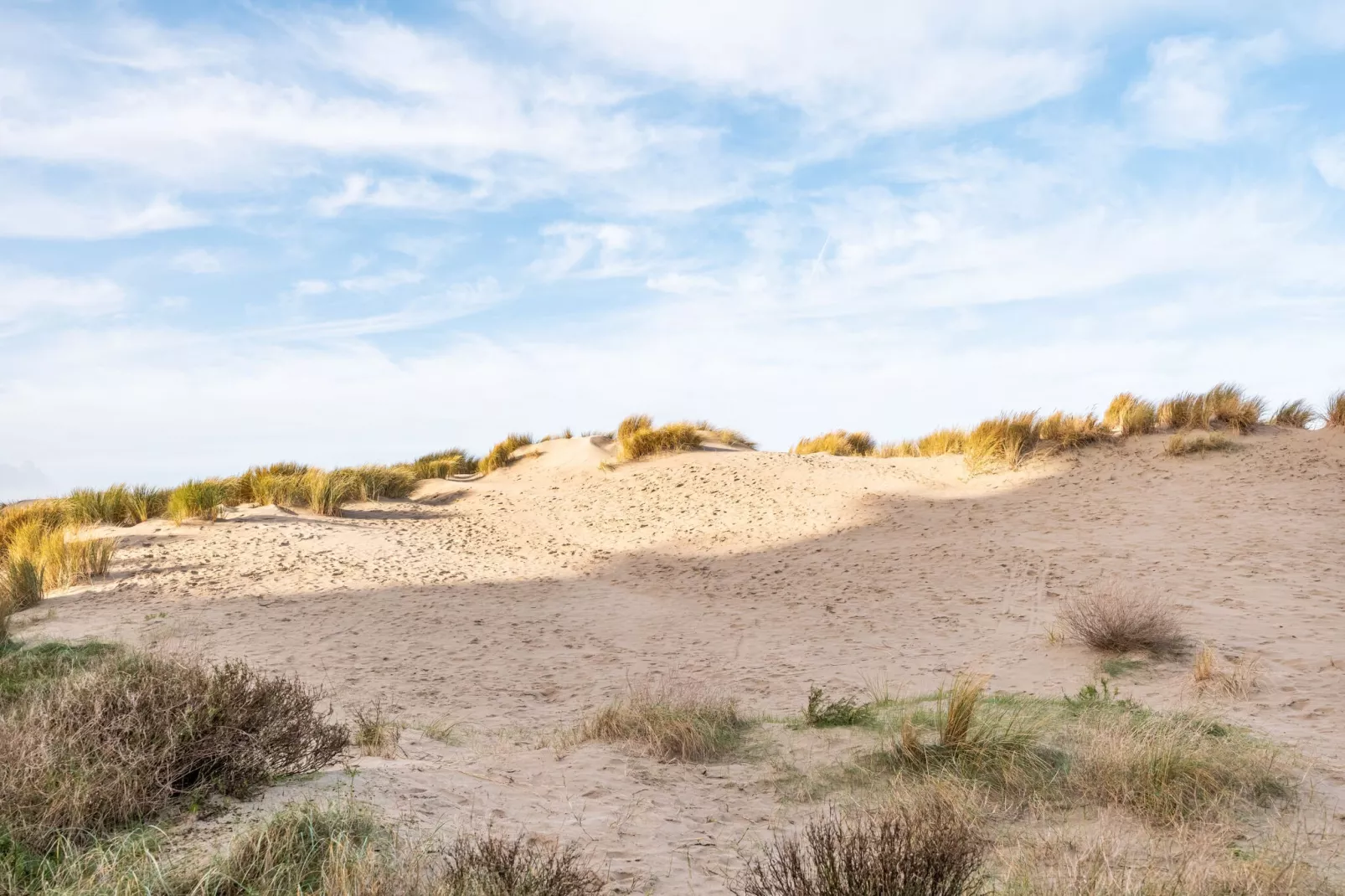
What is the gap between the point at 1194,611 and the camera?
846 cm

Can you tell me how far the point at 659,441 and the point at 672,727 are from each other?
1312cm

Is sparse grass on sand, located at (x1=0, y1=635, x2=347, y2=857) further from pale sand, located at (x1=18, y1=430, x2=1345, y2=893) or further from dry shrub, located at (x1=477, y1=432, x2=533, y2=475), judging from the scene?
dry shrub, located at (x1=477, y1=432, x2=533, y2=475)

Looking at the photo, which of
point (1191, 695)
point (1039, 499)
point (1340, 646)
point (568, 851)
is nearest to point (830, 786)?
point (568, 851)

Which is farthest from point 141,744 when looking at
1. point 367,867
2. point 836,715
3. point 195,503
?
point 195,503

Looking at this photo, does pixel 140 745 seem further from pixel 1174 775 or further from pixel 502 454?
pixel 502 454

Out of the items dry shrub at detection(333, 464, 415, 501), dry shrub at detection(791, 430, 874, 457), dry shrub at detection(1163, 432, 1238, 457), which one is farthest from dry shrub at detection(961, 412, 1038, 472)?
dry shrub at detection(333, 464, 415, 501)

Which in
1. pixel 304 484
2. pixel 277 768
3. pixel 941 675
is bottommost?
pixel 941 675

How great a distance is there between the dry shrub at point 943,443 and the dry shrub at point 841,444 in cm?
237

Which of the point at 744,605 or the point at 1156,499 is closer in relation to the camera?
the point at 744,605

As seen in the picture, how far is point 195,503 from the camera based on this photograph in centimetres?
1391

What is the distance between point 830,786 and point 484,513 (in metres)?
12.5

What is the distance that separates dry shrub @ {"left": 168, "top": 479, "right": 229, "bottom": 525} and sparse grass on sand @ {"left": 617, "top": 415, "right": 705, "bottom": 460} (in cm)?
760

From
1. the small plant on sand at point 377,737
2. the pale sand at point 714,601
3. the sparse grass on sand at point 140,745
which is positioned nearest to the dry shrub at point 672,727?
the pale sand at point 714,601

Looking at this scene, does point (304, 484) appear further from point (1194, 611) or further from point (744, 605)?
point (1194, 611)
